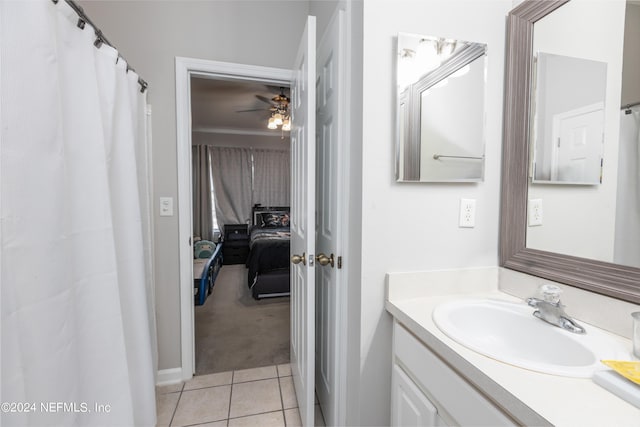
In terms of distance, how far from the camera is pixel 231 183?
608 cm

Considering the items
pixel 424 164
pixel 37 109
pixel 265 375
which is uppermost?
pixel 37 109

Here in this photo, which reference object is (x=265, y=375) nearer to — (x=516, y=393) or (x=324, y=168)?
(x=324, y=168)

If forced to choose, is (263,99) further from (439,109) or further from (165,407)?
(165,407)

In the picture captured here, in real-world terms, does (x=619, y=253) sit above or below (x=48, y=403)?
above

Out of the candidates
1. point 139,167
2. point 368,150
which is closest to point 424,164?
point 368,150

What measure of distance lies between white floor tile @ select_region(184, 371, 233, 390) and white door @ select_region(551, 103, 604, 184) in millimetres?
2132

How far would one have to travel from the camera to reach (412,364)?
955mm

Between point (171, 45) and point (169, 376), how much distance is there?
2126mm

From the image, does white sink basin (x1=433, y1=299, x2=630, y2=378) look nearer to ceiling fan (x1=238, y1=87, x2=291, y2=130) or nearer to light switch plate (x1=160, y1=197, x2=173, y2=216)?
light switch plate (x1=160, y1=197, x2=173, y2=216)

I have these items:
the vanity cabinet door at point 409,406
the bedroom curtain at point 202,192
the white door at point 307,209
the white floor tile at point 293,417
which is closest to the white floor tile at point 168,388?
the white floor tile at point 293,417

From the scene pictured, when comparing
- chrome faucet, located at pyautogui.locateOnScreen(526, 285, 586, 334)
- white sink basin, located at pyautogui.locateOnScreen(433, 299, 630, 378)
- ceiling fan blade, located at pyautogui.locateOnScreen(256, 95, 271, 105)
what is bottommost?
white sink basin, located at pyautogui.locateOnScreen(433, 299, 630, 378)

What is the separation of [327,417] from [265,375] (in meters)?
0.67

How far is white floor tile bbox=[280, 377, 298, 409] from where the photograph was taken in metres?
1.70

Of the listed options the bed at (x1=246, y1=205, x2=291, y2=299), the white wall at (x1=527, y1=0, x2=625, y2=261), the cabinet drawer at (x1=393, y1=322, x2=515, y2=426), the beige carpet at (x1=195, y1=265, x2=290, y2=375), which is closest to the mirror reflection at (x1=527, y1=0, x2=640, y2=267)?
the white wall at (x1=527, y1=0, x2=625, y2=261)
